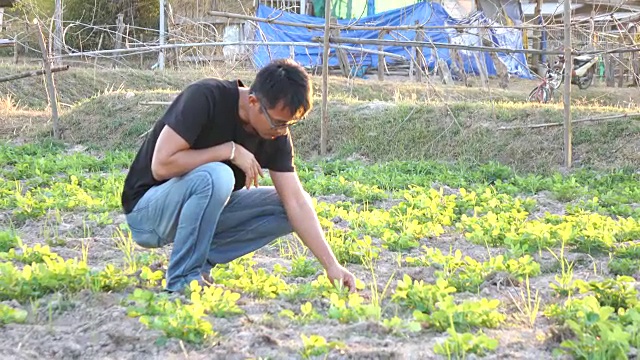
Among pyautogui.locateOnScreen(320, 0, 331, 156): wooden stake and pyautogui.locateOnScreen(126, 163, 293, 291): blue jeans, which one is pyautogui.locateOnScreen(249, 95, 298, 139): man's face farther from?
pyautogui.locateOnScreen(320, 0, 331, 156): wooden stake

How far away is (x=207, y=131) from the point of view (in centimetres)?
388

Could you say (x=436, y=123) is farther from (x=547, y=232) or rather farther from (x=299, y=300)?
(x=299, y=300)

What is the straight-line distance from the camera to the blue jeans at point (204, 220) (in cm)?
380

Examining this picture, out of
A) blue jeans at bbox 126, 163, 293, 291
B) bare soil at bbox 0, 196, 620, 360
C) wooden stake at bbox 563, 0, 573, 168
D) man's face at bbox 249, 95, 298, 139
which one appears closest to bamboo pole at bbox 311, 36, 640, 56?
wooden stake at bbox 563, 0, 573, 168

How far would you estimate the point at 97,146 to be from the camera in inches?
478

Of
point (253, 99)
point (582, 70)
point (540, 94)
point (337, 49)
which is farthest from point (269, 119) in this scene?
point (582, 70)

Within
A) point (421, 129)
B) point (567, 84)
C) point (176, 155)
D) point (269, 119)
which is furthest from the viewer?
point (421, 129)

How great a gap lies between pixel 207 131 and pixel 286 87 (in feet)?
1.79

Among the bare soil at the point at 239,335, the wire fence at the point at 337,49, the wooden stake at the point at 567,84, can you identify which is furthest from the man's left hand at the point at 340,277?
the wire fence at the point at 337,49

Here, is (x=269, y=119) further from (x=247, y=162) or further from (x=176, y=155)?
(x=176, y=155)

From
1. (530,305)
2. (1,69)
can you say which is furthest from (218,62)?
(530,305)

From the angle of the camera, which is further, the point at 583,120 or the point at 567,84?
the point at 583,120

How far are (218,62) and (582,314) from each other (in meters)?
14.9

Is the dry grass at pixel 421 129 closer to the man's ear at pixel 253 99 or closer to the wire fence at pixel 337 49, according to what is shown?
the wire fence at pixel 337 49
